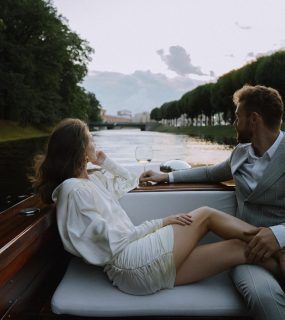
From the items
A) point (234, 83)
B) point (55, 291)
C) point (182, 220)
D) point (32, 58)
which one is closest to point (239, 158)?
point (182, 220)

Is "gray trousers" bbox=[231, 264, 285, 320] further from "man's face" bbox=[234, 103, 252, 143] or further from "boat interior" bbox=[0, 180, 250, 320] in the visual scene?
"man's face" bbox=[234, 103, 252, 143]

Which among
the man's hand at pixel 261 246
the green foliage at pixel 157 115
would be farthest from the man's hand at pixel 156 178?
the green foliage at pixel 157 115

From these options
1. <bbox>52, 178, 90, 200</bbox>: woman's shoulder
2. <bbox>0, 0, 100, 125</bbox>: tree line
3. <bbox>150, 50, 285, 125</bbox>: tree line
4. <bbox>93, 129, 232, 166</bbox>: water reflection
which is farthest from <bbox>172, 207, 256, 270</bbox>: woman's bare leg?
<bbox>0, 0, 100, 125</bbox>: tree line

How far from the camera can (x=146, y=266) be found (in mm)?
2312

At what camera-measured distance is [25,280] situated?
7.70ft

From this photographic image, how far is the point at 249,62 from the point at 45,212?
46.1 m

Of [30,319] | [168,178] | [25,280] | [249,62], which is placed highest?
[249,62]

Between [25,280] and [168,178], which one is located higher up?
[168,178]

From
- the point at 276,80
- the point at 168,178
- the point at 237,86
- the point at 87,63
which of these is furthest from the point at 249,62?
the point at 168,178

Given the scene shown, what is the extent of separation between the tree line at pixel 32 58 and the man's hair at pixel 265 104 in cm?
3625

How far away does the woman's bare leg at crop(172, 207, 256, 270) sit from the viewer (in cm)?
238

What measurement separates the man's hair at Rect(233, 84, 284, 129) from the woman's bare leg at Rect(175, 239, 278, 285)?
2.70 feet

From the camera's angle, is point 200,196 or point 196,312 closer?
point 196,312

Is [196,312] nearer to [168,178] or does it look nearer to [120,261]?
[120,261]
